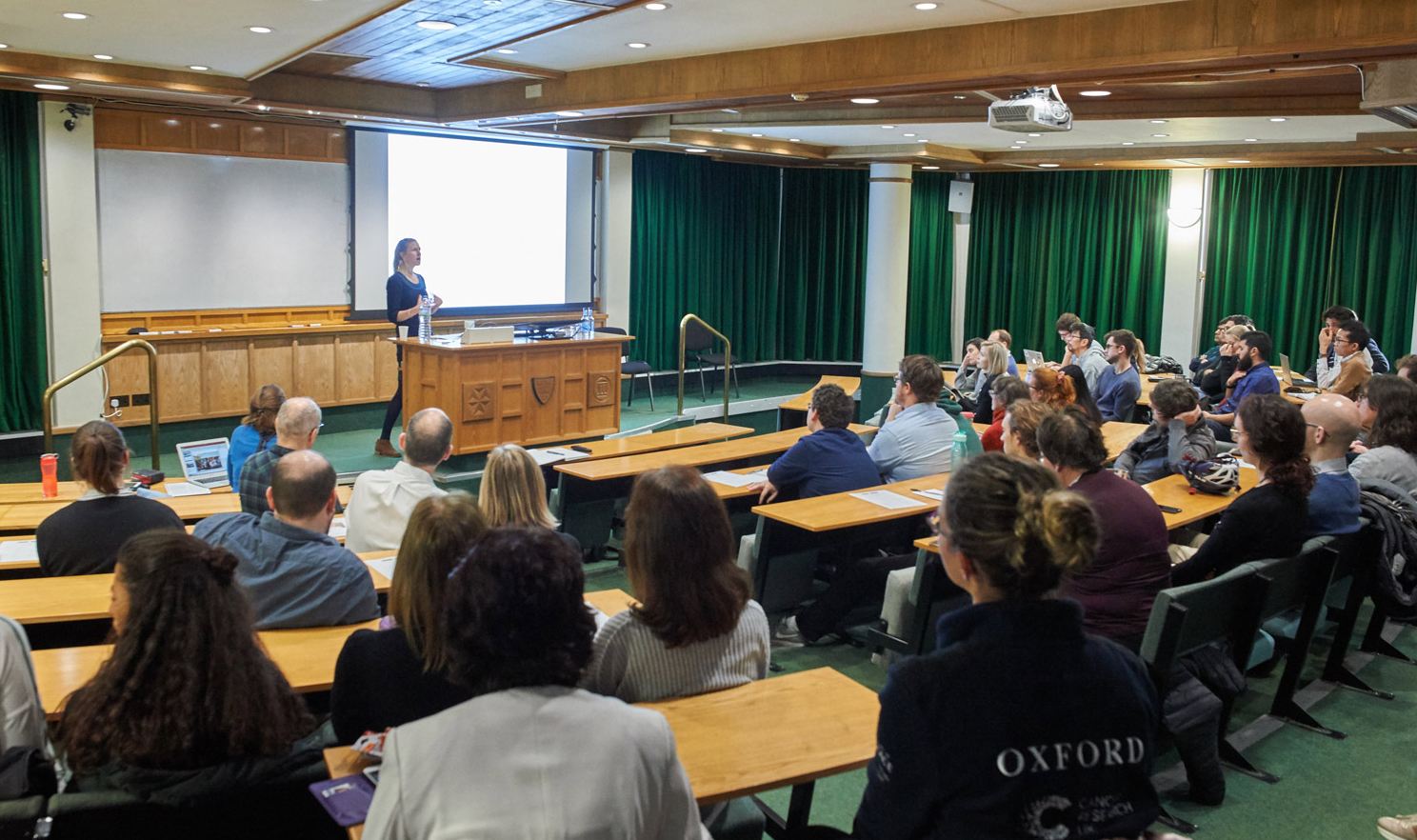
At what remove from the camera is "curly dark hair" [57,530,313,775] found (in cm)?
196

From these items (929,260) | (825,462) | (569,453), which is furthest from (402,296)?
(929,260)

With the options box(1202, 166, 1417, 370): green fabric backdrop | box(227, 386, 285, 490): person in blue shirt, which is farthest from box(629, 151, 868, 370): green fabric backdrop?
box(227, 386, 285, 490): person in blue shirt

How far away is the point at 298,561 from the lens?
9.43ft

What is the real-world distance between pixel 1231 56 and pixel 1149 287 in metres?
8.28

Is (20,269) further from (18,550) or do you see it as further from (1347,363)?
(1347,363)

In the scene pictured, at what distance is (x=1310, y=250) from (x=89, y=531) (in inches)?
450

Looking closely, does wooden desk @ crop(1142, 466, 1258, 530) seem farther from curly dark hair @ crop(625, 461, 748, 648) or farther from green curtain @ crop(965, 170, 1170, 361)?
green curtain @ crop(965, 170, 1170, 361)

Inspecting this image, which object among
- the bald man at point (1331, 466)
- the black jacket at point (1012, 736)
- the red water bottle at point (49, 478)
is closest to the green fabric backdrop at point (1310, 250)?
the bald man at point (1331, 466)

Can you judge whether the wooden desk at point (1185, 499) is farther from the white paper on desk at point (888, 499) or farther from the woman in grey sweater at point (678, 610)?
the woman in grey sweater at point (678, 610)

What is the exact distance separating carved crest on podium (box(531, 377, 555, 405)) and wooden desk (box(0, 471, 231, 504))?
348 cm

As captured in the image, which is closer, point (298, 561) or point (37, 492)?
point (298, 561)

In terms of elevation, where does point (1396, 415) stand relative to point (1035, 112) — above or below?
below

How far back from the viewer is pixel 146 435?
8242 millimetres

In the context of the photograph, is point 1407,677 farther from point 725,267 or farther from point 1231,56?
point 725,267
